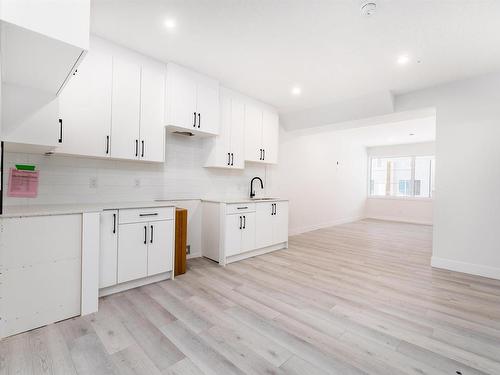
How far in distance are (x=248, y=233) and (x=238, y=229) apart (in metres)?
0.22

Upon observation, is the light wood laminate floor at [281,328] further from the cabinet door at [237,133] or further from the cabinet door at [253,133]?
the cabinet door at [253,133]

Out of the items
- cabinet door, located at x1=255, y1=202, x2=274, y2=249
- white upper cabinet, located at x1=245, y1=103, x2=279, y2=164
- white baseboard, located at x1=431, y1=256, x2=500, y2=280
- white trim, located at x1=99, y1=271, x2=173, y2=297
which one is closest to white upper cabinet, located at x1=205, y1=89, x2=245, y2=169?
white upper cabinet, located at x1=245, y1=103, x2=279, y2=164

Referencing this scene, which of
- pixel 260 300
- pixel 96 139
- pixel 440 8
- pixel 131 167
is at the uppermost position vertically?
pixel 440 8

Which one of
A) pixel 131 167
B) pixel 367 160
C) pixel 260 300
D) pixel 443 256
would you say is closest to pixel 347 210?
pixel 367 160

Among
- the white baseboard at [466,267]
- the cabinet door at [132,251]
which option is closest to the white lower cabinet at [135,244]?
the cabinet door at [132,251]

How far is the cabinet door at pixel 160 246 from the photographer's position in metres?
2.66

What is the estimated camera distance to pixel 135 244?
8.34 ft

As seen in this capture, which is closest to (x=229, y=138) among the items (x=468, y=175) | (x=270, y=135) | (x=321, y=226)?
(x=270, y=135)

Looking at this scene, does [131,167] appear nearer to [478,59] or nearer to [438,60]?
[438,60]

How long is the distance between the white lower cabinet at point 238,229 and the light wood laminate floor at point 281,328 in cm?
39

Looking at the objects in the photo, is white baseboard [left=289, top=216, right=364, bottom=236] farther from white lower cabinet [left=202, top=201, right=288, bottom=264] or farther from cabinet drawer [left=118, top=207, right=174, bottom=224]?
cabinet drawer [left=118, top=207, right=174, bottom=224]

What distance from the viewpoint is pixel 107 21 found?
7.45 ft

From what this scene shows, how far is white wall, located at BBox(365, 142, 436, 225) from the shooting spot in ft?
24.8

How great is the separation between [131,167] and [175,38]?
5.16 ft
